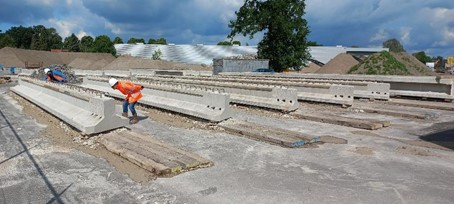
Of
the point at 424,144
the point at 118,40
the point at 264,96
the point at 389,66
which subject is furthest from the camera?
the point at 118,40

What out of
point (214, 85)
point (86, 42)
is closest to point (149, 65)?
point (214, 85)

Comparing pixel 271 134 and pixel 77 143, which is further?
pixel 271 134

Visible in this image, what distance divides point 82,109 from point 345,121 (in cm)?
727

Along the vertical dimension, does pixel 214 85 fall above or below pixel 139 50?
below

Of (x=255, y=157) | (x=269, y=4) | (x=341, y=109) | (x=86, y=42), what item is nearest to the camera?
(x=255, y=157)

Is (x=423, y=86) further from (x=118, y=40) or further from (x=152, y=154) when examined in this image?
(x=118, y=40)

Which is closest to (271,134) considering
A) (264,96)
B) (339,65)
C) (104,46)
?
(264,96)

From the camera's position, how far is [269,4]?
4700cm

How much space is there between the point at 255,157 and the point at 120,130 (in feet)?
12.2

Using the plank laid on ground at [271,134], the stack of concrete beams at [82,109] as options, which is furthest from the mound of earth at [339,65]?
the plank laid on ground at [271,134]

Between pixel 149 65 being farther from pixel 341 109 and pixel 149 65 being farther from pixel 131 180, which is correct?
pixel 131 180

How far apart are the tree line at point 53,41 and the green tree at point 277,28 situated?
81.0m

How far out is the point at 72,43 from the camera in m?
133

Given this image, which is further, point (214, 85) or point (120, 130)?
point (214, 85)
